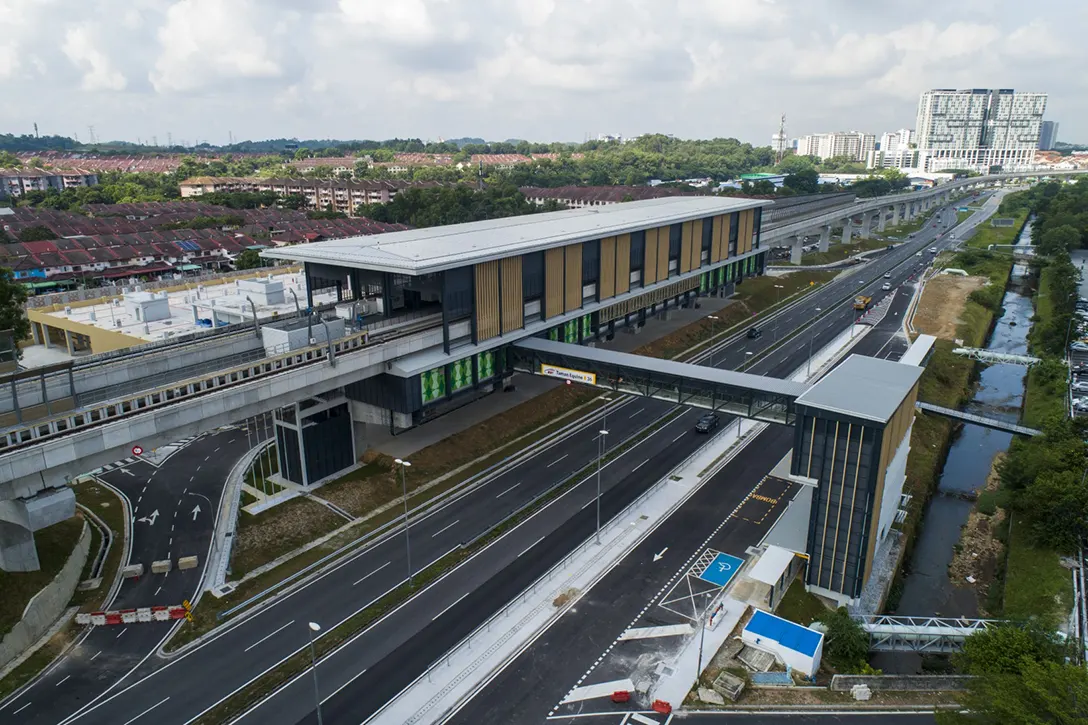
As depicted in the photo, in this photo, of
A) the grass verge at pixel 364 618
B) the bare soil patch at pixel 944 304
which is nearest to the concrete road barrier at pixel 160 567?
the grass verge at pixel 364 618

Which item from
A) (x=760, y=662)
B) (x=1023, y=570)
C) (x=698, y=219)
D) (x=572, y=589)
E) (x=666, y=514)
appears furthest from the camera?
(x=698, y=219)

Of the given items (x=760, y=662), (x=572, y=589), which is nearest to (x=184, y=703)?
(x=572, y=589)

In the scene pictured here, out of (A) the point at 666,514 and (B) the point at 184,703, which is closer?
(B) the point at 184,703

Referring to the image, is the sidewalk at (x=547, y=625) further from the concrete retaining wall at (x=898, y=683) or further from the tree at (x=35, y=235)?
the tree at (x=35, y=235)

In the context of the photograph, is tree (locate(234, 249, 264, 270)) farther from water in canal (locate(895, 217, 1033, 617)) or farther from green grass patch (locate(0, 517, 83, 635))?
water in canal (locate(895, 217, 1033, 617))

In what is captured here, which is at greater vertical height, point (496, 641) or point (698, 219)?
point (698, 219)

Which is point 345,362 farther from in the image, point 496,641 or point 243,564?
point 496,641
